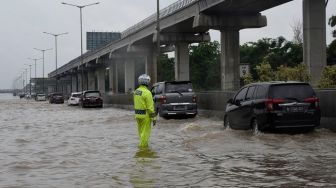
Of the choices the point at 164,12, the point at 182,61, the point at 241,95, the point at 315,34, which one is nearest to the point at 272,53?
the point at 182,61

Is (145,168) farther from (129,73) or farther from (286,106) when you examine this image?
(129,73)

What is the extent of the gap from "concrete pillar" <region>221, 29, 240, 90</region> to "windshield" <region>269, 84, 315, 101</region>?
30.1 meters

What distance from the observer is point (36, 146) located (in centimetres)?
1548

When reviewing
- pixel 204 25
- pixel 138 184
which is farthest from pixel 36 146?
pixel 204 25

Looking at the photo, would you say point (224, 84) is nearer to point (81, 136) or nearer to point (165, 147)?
point (81, 136)

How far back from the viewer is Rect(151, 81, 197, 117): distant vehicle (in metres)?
25.1

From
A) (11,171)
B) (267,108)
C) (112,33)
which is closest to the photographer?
(11,171)

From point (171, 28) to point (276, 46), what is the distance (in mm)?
36586

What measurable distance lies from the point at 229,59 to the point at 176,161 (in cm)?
3473

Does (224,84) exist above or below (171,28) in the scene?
below

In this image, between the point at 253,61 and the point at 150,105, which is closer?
the point at 150,105

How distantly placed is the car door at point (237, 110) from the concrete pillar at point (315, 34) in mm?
17377

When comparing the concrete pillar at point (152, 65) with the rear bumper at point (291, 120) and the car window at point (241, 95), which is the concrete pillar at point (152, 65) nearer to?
the car window at point (241, 95)

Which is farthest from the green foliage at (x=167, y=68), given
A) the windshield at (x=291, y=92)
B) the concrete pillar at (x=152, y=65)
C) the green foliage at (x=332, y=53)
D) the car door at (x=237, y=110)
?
the windshield at (x=291, y=92)
